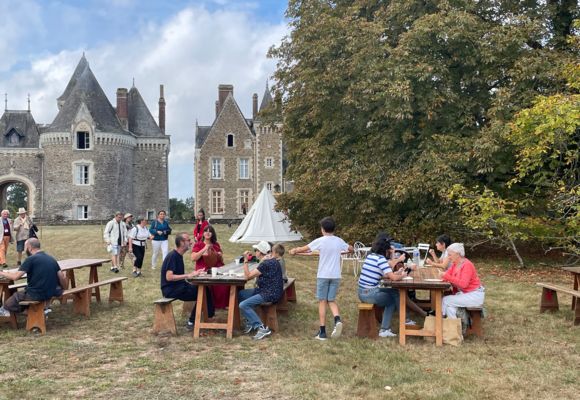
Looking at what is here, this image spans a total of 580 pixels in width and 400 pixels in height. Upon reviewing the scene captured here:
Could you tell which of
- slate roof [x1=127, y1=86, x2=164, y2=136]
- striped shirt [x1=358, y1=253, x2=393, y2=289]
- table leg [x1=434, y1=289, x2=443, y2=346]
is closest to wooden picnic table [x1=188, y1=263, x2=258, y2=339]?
striped shirt [x1=358, y1=253, x2=393, y2=289]

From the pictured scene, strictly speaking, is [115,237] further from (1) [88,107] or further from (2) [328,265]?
(1) [88,107]

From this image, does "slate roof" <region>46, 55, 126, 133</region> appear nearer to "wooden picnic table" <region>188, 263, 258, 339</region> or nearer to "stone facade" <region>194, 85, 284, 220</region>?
"stone facade" <region>194, 85, 284, 220</region>

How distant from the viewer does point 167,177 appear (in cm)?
4762

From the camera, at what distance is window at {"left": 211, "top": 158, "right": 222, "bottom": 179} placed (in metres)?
46.8

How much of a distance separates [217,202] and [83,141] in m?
11.8

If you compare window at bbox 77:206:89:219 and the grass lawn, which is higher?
window at bbox 77:206:89:219

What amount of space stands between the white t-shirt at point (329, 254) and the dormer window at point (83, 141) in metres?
39.7

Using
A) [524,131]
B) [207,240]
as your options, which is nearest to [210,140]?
[524,131]

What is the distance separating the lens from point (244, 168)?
47062 millimetres

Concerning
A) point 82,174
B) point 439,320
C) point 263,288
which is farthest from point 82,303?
point 82,174

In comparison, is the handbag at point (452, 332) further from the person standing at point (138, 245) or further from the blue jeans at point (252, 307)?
the person standing at point (138, 245)

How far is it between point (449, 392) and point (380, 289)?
226cm

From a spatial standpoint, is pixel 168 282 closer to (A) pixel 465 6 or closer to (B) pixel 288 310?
(B) pixel 288 310

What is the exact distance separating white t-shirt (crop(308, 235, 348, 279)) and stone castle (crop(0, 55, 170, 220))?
39284 millimetres
